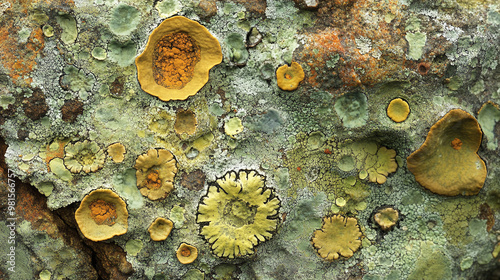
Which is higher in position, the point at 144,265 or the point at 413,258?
the point at 144,265

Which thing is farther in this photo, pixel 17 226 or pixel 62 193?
pixel 17 226

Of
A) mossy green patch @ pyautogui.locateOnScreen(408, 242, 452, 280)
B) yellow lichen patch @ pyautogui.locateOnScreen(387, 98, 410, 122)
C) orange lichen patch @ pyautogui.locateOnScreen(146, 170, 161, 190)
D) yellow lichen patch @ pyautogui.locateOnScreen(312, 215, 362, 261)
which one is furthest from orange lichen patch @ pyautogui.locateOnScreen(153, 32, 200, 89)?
mossy green patch @ pyautogui.locateOnScreen(408, 242, 452, 280)

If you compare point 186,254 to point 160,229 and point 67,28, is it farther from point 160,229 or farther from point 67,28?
point 67,28

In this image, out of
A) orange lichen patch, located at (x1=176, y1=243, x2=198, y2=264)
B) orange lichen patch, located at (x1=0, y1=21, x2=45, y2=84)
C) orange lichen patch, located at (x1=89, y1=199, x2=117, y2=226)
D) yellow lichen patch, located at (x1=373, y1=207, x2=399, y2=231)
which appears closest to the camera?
orange lichen patch, located at (x1=0, y1=21, x2=45, y2=84)

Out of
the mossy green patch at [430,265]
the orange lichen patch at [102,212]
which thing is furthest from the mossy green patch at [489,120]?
the orange lichen patch at [102,212]

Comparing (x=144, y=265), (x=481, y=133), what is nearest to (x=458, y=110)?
(x=481, y=133)

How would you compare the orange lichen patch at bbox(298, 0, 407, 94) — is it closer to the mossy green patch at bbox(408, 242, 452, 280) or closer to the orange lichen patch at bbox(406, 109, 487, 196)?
the orange lichen patch at bbox(406, 109, 487, 196)

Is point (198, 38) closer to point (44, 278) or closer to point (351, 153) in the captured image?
point (351, 153)
